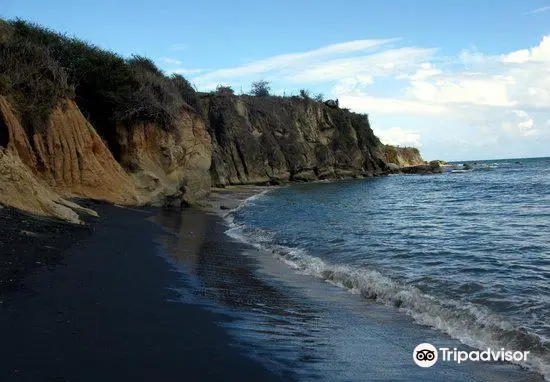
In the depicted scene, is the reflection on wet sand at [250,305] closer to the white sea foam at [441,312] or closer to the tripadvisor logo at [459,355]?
the tripadvisor logo at [459,355]

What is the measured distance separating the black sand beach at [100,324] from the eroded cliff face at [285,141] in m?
39.0

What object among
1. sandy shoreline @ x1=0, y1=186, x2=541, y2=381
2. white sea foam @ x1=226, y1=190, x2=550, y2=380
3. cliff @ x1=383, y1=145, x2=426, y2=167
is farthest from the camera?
cliff @ x1=383, y1=145, x2=426, y2=167

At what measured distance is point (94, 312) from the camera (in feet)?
17.6

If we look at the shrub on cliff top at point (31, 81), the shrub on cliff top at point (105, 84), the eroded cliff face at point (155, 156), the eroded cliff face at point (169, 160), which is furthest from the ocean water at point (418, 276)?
the shrub on cliff top at point (31, 81)

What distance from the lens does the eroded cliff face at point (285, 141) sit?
5434 centimetres

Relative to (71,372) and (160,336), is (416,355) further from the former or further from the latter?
(71,372)

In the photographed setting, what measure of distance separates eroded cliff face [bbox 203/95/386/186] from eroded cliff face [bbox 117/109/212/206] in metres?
20.9

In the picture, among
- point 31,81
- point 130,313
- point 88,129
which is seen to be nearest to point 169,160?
point 88,129

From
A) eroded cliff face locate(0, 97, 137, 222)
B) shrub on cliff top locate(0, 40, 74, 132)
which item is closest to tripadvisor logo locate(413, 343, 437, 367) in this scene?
eroded cliff face locate(0, 97, 137, 222)

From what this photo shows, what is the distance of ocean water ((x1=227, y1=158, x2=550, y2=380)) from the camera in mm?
6254

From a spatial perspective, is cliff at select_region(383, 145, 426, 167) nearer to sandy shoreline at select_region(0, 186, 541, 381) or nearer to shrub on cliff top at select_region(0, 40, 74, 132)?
shrub on cliff top at select_region(0, 40, 74, 132)

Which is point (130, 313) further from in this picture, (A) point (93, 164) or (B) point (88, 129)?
(B) point (88, 129)

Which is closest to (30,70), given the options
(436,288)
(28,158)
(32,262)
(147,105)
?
(28,158)

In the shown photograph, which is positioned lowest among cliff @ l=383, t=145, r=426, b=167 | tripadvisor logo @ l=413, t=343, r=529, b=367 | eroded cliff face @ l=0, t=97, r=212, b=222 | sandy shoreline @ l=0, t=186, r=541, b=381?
tripadvisor logo @ l=413, t=343, r=529, b=367
